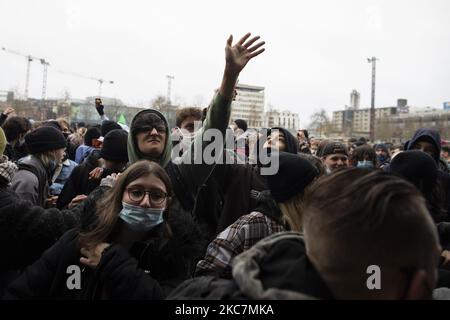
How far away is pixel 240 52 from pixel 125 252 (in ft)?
4.93

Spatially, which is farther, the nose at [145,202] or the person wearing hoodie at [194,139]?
the person wearing hoodie at [194,139]

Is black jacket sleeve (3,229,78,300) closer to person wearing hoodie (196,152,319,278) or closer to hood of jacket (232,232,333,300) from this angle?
person wearing hoodie (196,152,319,278)

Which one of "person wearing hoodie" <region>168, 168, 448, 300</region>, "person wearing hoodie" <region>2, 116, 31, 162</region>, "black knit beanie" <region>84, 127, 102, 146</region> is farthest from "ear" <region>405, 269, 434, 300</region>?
"black knit beanie" <region>84, 127, 102, 146</region>

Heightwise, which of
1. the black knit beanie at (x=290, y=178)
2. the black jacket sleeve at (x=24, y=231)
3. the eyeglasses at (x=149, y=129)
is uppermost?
the eyeglasses at (x=149, y=129)

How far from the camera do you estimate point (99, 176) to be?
3.62m

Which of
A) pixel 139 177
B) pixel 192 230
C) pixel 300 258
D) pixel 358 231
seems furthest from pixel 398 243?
pixel 139 177

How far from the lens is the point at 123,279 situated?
1951 mm

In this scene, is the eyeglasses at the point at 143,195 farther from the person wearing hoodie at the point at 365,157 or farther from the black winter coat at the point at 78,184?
the person wearing hoodie at the point at 365,157

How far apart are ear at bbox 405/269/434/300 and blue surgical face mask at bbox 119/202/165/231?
5.31 ft

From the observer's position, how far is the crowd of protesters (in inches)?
42.1

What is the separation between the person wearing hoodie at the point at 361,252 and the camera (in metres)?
1.05

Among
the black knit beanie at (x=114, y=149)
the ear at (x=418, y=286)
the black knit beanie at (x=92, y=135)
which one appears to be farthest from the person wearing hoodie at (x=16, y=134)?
the ear at (x=418, y=286)

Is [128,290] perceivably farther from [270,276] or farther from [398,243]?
[398,243]

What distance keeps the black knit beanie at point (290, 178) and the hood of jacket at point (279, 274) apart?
3.80 ft
